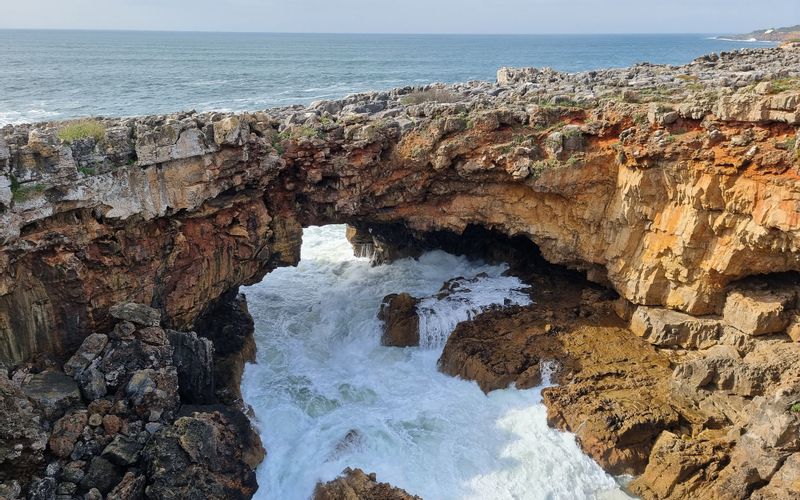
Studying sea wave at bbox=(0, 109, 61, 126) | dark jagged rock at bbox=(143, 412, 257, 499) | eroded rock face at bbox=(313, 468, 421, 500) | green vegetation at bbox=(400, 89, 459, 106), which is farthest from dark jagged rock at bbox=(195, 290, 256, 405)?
sea wave at bbox=(0, 109, 61, 126)

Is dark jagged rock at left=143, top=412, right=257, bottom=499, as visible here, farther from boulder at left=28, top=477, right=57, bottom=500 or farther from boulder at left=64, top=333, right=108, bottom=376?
boulder at left=64, top=333, right=108, bottom=376

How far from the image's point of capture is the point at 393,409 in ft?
58.1

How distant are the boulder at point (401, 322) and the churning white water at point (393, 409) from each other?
1.16ft

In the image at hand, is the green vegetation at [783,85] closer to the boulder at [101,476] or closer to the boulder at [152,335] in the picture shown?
the boulder at [152,335]

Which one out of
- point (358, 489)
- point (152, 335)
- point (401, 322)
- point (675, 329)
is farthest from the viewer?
point (401, 322)

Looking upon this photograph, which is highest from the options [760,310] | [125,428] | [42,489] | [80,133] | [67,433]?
[80,133]

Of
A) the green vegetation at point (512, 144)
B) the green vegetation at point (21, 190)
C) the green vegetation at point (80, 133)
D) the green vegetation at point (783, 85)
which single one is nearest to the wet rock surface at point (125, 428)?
the green vegetation at point (21, 190)

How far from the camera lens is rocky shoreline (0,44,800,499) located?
13719 mm

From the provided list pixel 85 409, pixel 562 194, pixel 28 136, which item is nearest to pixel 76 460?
pixel 85 409

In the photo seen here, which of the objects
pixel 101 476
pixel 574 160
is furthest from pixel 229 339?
pixel 574 160

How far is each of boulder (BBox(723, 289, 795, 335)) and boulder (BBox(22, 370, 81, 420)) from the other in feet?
57.4

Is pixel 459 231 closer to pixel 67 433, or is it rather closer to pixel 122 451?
pixel 122 451

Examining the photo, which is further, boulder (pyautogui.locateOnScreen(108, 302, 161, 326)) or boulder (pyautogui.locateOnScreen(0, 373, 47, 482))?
boulder (pyautogui.locateOnScreen(108, 302, 161, 326))

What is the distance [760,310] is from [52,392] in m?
18.2
